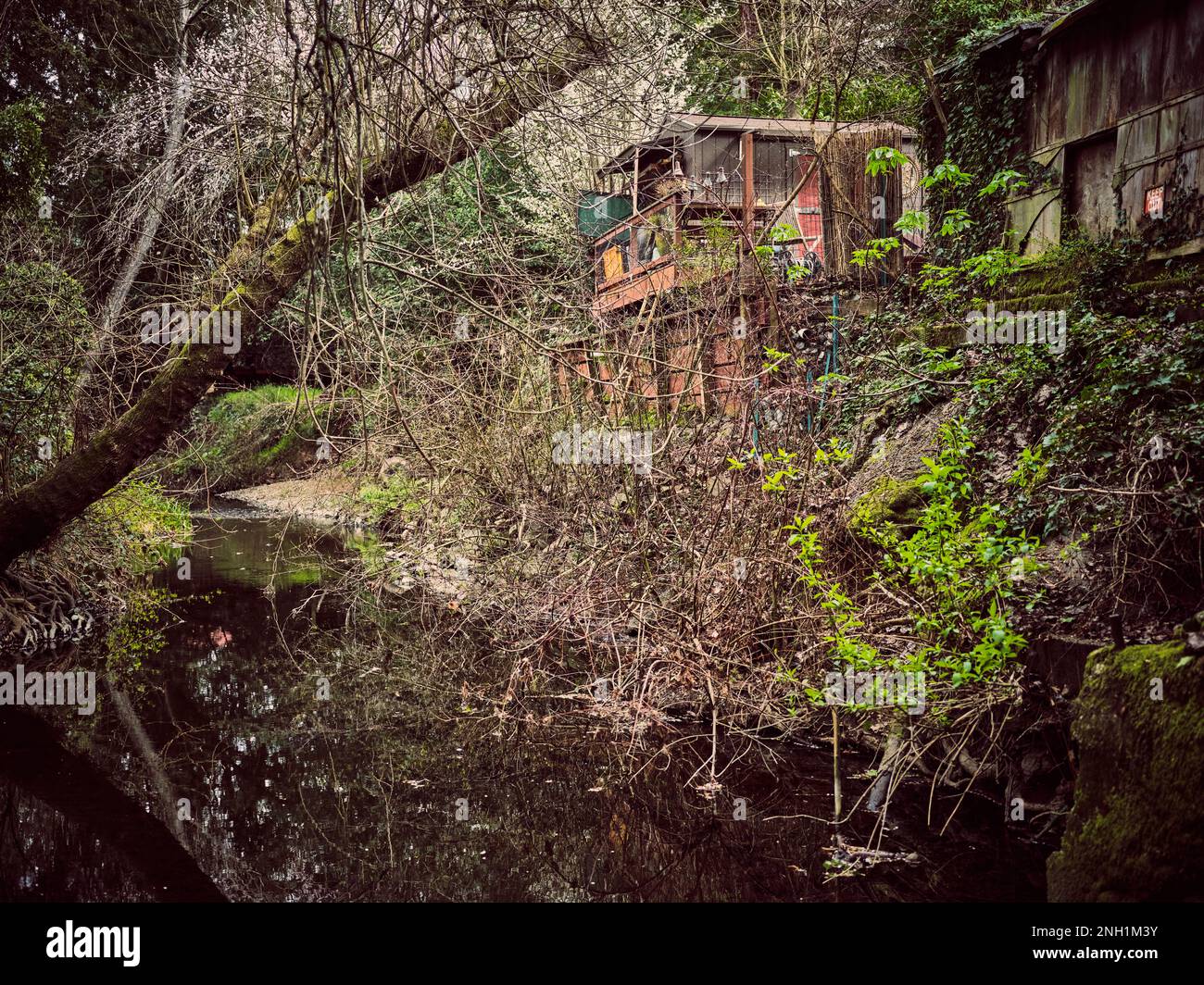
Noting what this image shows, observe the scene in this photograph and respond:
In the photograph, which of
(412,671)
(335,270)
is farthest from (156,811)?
(335,270)

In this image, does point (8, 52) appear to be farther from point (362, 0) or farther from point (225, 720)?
point (362, 0)

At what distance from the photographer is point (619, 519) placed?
28.2ft

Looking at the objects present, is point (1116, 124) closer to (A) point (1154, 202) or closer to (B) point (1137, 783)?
(A) point (1154, 202)

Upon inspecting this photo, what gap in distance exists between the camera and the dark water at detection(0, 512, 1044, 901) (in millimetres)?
4957

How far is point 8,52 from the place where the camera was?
564 inches

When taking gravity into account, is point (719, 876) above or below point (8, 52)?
below
